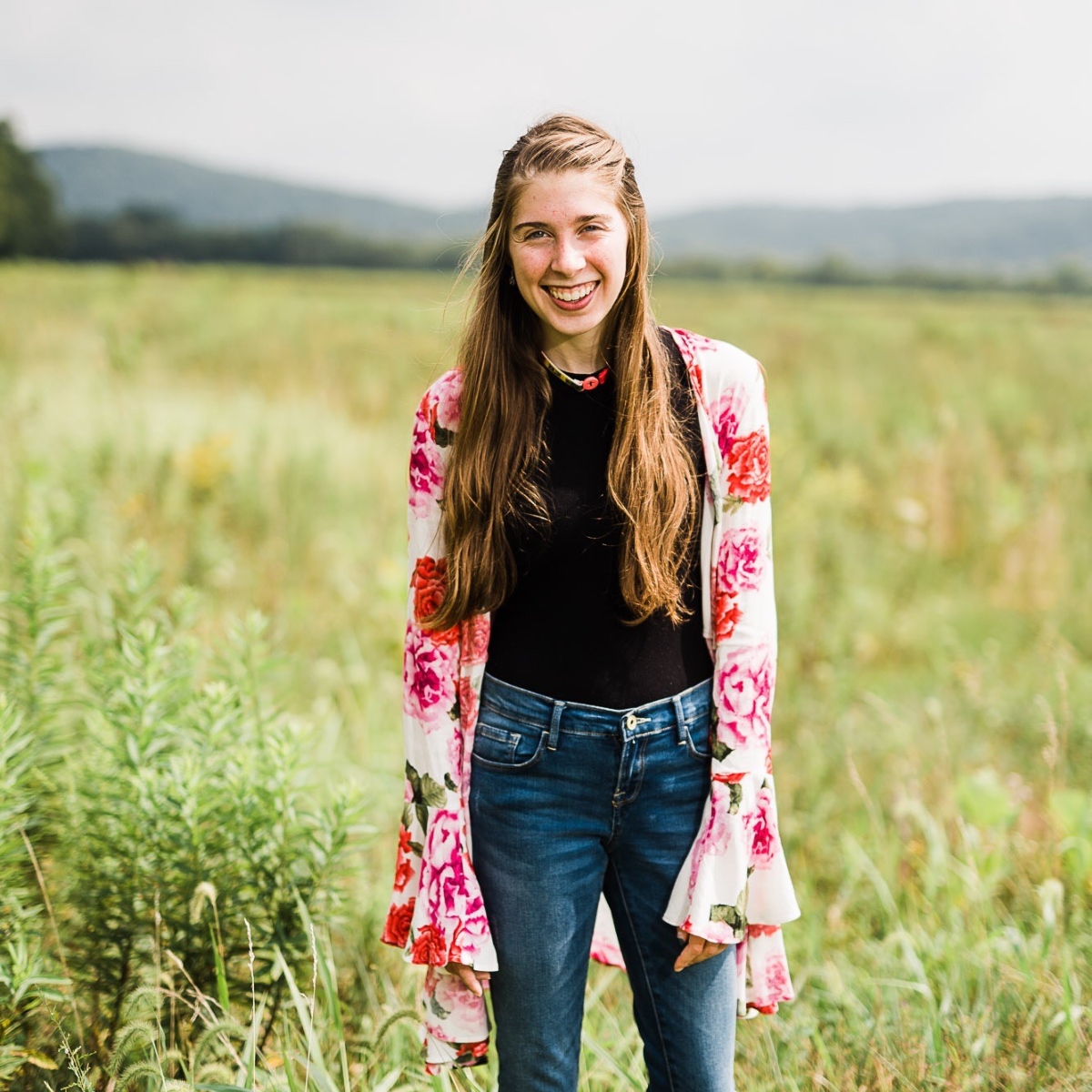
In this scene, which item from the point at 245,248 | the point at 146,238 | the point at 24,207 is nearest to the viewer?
the point at 24,207

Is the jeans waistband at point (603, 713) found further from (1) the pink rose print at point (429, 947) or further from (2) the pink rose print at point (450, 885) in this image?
(1) the pink rose print at point (429, 947)

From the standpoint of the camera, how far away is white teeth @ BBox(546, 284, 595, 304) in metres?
1.50

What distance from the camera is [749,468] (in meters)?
1.52

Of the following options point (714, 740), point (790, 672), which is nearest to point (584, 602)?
point (714, 740)

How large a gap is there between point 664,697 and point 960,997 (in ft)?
4.17

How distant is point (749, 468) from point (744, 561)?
146mm

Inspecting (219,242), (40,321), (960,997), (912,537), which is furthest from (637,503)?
(219,242)

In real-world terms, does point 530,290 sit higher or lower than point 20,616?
higher

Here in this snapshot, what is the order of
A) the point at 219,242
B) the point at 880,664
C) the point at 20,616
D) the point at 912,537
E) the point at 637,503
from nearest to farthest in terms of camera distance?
the point at 637,503 → the point at 20,616 → the point at 880,664 → the point at 912,537 → the point at 219,242

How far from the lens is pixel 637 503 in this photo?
1.49m

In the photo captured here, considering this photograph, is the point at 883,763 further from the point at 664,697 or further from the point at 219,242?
the point at 219,242

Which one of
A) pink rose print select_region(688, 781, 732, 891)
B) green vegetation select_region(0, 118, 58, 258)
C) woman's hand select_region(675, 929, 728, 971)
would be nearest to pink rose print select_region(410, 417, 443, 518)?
pink rose print select_region(688, 781, 732, 891)

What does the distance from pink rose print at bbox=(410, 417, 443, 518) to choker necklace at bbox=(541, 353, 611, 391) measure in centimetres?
23

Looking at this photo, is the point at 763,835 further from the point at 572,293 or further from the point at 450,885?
the point at 572,293
